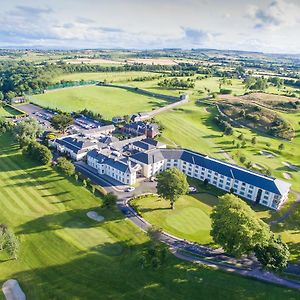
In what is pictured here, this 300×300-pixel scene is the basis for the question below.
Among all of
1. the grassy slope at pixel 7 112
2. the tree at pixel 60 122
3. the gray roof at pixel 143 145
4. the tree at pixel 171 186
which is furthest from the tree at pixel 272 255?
the grassy slope at pixel 7 112

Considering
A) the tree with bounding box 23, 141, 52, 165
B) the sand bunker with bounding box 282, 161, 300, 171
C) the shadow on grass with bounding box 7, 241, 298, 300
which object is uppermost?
the tree with bounding box 23, 141, 52, 165

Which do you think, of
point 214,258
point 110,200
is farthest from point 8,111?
point 214,258

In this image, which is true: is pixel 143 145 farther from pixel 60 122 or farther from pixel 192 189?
pixel 60 122

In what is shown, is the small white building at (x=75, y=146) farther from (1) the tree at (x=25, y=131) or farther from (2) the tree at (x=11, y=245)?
(2) the tree at (x=11, y=245)

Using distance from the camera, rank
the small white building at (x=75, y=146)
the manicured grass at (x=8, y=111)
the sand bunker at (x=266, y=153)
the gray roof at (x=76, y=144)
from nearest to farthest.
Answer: the small white building at (x=75, y=146), the gray roof at (x=76, y=144), the sand bunker at (x=266, y=153), the manicured grass at (x=8, y=111)

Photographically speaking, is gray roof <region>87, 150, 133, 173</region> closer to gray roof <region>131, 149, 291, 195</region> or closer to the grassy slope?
gray roof <region>131, 149, 291, 195</region>

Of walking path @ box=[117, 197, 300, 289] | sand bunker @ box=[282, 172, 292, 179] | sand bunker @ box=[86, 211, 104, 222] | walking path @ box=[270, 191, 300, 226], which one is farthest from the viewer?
sand bunker @ box=[282, 172, 292, 179]

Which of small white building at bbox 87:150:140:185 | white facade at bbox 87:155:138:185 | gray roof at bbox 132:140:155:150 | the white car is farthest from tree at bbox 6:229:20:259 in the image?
gray roof at bbox 132:140:155:150
